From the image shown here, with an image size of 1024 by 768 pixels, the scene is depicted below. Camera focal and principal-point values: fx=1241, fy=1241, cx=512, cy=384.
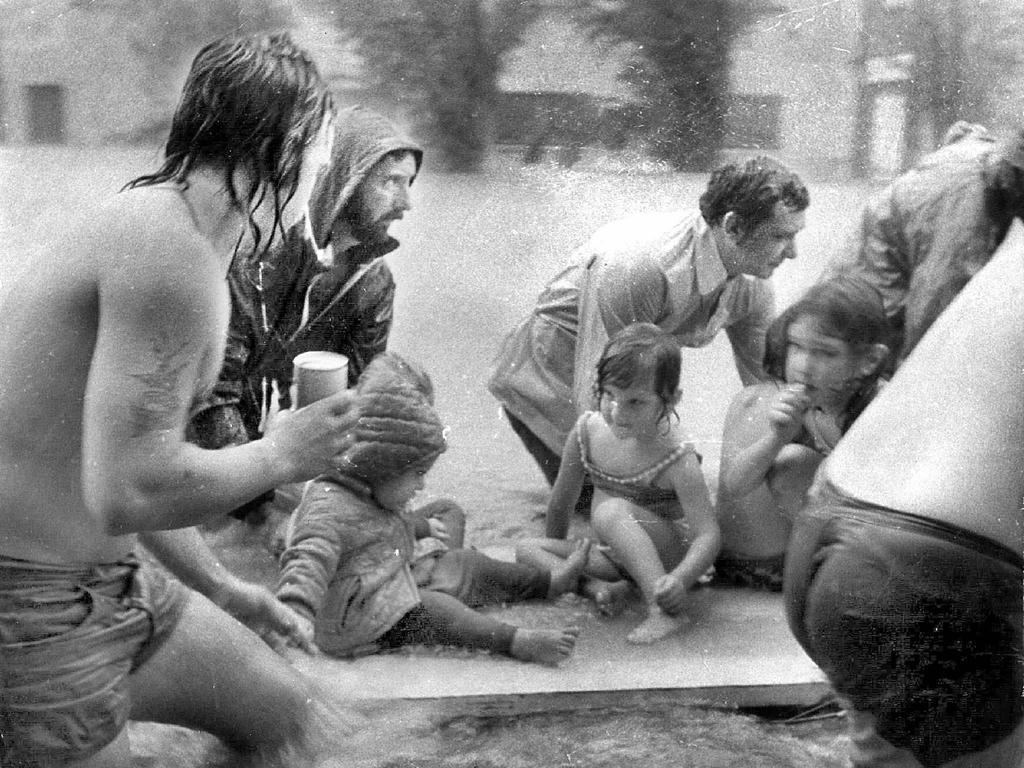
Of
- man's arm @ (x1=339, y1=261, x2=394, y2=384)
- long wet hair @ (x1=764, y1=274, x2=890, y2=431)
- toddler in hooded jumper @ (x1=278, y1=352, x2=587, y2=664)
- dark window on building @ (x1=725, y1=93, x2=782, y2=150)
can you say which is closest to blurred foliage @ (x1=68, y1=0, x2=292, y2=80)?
man's arm @ (x1=339, y1=261, x2=394, y2=384)

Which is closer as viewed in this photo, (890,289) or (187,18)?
(187,18)

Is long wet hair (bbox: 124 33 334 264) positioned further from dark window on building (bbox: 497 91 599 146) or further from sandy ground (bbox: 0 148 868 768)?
dark window on building (bbox: 497 91 599 146)

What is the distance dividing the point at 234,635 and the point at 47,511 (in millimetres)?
387

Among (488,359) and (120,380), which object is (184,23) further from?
(488,359)

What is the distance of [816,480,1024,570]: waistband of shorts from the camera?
7.06 feet

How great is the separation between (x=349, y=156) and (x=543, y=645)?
0.95 metres

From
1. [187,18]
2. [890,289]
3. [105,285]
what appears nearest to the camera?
[105,285]

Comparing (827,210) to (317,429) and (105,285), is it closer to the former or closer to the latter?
(317,429)

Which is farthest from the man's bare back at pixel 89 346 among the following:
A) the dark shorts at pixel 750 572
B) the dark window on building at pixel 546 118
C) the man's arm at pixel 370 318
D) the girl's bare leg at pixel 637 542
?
the dark shorts at pixel 750 572

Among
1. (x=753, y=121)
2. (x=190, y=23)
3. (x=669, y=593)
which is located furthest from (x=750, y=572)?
(x=190, y=23)

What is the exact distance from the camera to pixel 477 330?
2.25 metres

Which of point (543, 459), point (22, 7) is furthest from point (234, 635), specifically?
point (22, 7)

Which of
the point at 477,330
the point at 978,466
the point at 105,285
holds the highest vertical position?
the point at 105,285

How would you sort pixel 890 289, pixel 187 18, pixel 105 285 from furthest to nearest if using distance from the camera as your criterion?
pixel 890 289
pixel 187 18
pixel 105 285
